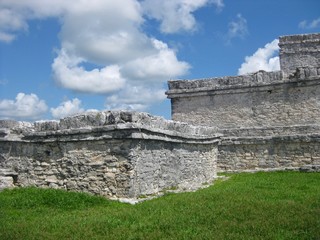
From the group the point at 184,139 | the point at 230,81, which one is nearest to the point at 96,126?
the point at 184,139

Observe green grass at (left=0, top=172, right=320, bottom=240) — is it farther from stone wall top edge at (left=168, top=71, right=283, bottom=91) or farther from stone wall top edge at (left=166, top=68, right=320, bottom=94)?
stone wall top edge at (left=168, top=71, right=283, bottom=91)

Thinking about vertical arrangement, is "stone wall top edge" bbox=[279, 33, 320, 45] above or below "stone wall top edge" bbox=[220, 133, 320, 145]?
above

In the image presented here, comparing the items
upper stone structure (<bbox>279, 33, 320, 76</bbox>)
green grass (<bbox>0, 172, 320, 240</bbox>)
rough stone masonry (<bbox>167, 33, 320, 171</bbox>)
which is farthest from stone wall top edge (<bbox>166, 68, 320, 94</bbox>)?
green grass (<bbox>0, 172, 320, 240</bbox>)

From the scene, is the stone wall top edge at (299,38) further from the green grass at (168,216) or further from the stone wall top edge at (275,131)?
the green grass at (168,216)

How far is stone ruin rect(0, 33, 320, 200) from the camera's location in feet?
26.6

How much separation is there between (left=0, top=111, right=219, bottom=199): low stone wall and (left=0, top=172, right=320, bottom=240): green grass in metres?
0.63

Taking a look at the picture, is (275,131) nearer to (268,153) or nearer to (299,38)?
(268,153)

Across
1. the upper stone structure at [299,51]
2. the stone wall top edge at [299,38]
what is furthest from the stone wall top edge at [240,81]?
the stone wall top edge at [299,38]

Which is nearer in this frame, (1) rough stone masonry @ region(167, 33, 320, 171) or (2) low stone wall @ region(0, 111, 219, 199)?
(2) low stone wall @ region(0, 111, 219, 199)

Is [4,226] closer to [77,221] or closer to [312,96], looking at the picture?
[77,221]

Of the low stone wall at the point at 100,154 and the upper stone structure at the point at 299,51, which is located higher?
the upper stone structure at the point at 299,51

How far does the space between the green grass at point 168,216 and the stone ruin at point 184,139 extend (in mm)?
747

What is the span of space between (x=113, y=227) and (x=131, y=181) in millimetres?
2366

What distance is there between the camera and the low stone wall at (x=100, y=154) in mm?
7969
